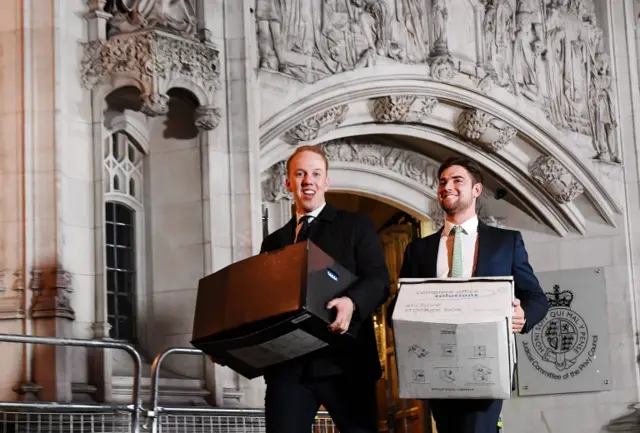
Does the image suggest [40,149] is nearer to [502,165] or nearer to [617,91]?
[502,165]

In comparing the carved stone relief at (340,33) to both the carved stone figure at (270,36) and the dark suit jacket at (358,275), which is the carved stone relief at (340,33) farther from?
the dark suit jacket at (358,275)

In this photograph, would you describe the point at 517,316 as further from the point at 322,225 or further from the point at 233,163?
the point at 233,163

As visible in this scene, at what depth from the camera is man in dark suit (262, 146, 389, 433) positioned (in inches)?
174

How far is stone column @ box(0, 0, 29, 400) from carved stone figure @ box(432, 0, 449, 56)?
15.2 feet

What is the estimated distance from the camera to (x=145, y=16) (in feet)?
26.8

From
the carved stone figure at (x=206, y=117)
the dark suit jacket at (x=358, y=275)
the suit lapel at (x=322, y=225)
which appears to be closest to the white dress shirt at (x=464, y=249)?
the dark suit jacket at (x=358, y=275)

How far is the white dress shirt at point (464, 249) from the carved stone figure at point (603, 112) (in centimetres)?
872

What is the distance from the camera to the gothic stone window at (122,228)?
857 cm

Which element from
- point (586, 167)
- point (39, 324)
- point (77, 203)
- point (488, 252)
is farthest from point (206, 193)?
point (586, 167)

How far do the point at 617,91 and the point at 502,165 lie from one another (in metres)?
1.84

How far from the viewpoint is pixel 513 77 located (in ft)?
40.8

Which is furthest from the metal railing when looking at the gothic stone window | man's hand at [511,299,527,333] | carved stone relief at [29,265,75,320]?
man's hand at [511,299,527,333]

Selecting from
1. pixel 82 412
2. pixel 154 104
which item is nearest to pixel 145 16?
pixel 154 104

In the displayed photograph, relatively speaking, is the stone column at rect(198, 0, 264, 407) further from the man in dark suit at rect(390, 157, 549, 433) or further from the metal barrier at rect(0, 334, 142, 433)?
the man in dark suit at rect(390, 157, 549, 433)
